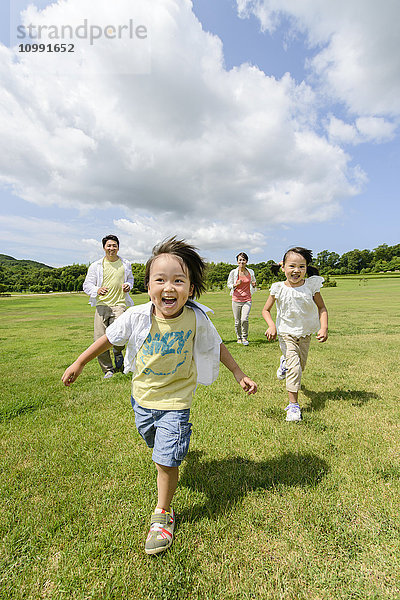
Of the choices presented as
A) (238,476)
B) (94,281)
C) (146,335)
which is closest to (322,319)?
(238,476)

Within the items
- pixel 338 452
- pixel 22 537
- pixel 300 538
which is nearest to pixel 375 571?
pixel 300 538

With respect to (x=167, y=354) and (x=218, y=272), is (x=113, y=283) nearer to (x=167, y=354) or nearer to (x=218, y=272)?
(x=167, y=354)

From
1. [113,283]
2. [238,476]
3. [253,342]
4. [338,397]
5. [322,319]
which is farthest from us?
[253,342]

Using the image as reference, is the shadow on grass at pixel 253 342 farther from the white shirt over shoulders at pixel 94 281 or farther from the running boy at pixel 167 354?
the running boy at pixel 167 354

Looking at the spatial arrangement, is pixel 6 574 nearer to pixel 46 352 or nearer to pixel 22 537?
pixel 22 537

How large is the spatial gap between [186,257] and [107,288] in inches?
159

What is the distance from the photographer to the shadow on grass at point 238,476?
100 inches

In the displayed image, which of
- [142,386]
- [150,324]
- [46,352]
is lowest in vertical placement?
[46,352]

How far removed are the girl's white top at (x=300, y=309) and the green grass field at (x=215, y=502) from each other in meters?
1.18

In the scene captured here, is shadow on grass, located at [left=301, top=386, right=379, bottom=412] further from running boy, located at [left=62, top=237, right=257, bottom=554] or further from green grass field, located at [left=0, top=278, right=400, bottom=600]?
running boy, located at [left=62, top=237, right=257, bottom=554]

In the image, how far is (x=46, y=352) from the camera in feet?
30.1

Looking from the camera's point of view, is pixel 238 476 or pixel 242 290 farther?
pixel 242 290

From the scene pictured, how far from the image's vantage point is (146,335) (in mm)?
2607

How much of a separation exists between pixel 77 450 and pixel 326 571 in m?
2.62
